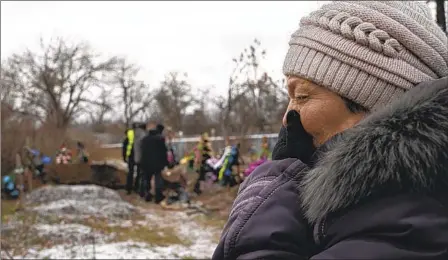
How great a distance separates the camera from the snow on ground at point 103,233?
23.3 ft

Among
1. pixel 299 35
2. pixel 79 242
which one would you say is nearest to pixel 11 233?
pixel 79 242

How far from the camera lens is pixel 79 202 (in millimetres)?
10703

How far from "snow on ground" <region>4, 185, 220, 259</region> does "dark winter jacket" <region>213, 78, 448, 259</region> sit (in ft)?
20.1

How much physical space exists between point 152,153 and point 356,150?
10.3 metres

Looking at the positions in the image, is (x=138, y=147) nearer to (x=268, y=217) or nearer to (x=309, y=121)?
(x=309, y=121)

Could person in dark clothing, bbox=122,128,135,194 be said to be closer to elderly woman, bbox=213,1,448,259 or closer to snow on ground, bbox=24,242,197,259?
snow on ground, bbox=24,242,197,259

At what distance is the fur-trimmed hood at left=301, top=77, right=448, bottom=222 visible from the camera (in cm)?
85

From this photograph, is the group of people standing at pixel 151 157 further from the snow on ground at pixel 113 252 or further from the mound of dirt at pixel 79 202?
the snow on ground at pixel 113 252

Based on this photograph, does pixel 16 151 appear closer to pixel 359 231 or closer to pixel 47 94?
pixel 359 231

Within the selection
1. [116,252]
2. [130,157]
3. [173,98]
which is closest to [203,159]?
[130,157]

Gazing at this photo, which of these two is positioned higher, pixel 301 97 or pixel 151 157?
pixel 301 97

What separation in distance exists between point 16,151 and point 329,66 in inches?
537

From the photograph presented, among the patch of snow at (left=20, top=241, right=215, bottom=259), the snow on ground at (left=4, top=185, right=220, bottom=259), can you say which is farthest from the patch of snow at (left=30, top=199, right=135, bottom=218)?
the patch of snow at (left=20, top=241, right=215, bottom=259)

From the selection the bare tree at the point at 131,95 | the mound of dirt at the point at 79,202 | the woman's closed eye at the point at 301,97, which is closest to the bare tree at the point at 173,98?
the bare tree at the point at 131,95
